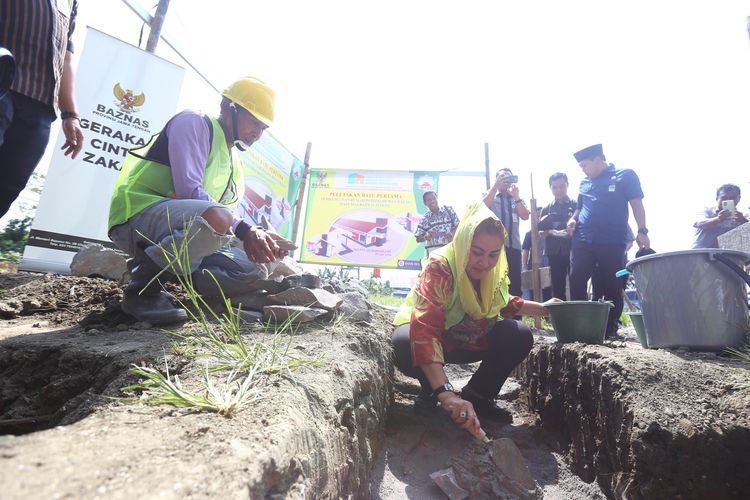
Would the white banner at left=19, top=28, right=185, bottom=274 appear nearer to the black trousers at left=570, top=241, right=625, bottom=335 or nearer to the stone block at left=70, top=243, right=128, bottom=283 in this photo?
the stone block at left=70, top=243, right=128, bottom=283

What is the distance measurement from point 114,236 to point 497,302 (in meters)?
1.98

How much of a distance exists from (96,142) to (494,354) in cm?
404

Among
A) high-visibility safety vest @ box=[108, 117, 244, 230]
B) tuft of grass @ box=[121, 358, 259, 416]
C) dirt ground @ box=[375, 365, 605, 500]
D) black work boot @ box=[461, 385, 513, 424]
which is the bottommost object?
dirt ground @ box=[375, 365, 605, 500]

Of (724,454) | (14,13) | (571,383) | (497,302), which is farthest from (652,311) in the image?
(14,13)

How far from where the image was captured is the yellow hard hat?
2119mm

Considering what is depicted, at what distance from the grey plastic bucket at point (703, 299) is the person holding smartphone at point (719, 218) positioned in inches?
78.7

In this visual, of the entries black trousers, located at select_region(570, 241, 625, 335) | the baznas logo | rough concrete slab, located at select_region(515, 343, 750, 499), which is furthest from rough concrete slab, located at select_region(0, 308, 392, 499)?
the baznas logo

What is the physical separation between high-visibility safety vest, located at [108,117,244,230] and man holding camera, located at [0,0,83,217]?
1.09ft

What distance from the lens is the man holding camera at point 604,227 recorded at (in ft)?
10.4

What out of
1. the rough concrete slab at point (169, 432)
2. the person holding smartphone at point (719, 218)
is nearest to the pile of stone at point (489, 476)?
the rough concrete slab at point (169, 432)

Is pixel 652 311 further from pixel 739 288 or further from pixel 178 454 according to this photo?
pixel 178 454

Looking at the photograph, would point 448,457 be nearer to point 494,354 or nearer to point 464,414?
point 464,414

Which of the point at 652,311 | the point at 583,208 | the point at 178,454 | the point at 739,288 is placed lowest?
the point at 178,454

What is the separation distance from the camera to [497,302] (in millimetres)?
2240
